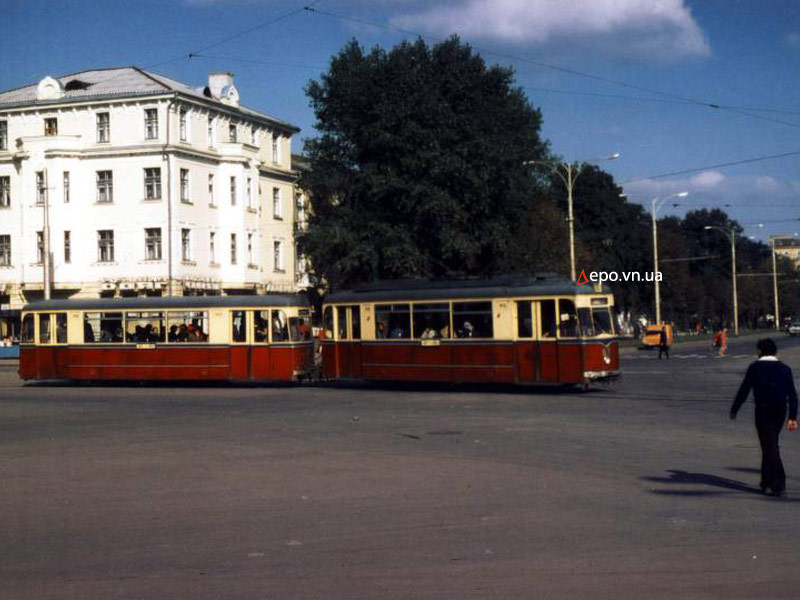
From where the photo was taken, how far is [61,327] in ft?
124

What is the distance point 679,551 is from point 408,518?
104 inches

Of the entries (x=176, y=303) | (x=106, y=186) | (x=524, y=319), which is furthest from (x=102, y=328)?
(x=106, y=186)

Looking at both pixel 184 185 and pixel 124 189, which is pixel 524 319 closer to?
pixel 184 185

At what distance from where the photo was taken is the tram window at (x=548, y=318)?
97.5ft

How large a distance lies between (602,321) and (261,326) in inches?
425

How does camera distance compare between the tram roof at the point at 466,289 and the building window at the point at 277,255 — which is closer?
the tram roof at the point at 466,289

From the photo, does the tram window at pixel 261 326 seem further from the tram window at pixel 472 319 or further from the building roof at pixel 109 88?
the building roof at pixel 109 88

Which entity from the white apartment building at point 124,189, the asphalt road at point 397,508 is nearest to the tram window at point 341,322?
the asphalt road at point 397,508

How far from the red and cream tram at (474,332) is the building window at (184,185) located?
31201 millimetres

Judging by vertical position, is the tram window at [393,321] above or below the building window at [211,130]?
below

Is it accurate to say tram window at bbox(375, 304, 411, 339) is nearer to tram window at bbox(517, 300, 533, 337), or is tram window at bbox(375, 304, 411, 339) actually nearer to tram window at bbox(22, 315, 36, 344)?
tram window at bbox(517, 300, 533, 337)

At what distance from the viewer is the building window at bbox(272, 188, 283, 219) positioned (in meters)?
73.5

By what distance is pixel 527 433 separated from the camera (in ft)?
62.1

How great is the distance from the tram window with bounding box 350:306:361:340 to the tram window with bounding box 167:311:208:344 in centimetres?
486
